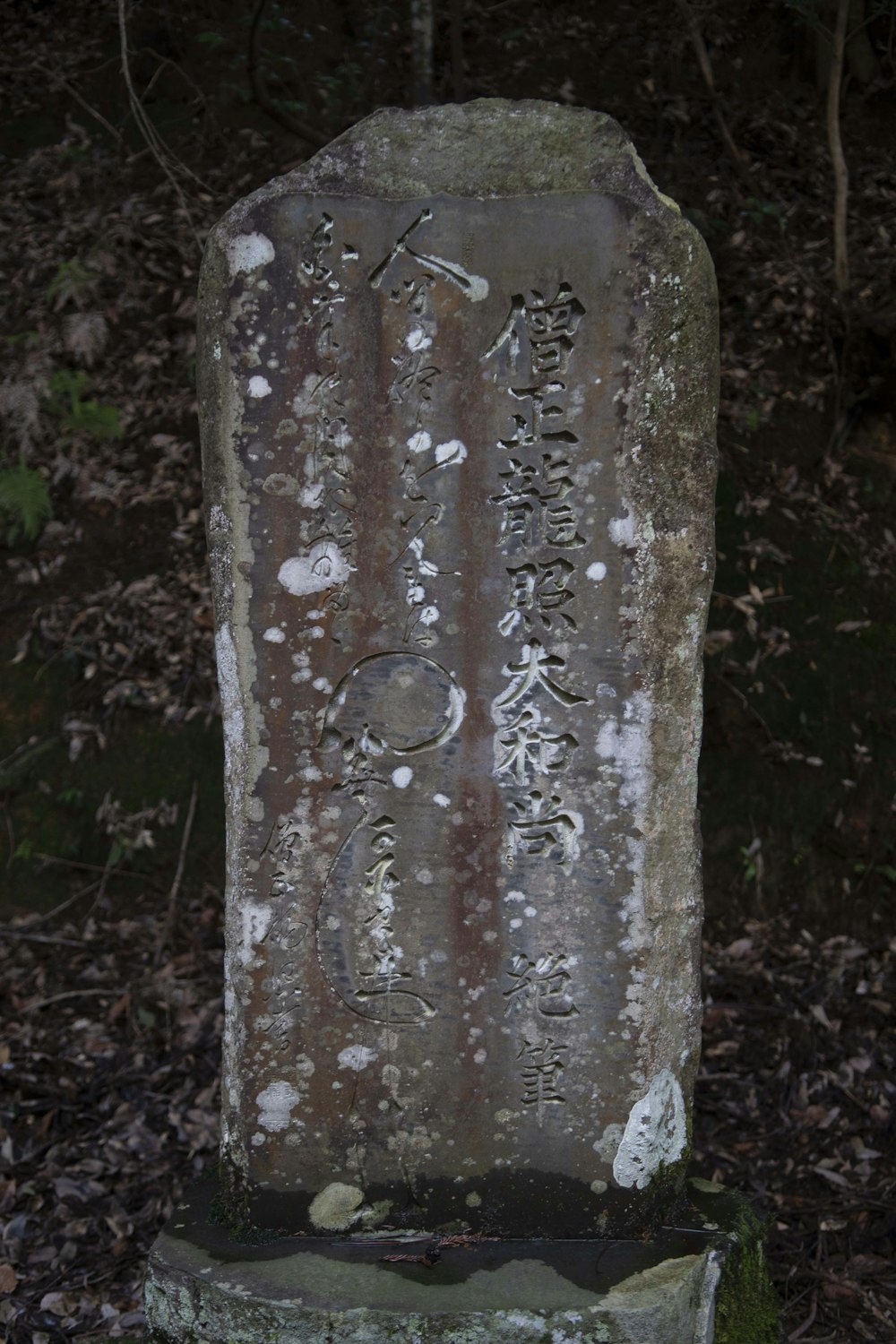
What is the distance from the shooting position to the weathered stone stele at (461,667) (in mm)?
2811

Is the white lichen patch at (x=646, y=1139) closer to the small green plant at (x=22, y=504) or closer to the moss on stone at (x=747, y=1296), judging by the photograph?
the moss on stone at (x=747, y=1296)

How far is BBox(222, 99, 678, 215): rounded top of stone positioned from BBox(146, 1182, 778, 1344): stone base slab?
2.52 metres

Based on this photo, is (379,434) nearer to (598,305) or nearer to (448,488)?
(448,488)

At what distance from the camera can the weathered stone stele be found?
2.81m

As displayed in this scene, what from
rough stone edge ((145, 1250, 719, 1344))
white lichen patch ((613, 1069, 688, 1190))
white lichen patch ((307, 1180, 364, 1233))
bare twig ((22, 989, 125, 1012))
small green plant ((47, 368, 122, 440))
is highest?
small green plant ((47, 368, 122, 440))

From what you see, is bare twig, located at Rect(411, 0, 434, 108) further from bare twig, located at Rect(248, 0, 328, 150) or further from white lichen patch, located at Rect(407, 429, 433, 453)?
white lichen patch, located at Rect(407, 429, 433, 453)

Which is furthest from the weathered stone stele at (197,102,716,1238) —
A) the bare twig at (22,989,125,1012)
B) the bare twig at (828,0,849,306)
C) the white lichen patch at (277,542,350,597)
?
the bare twig at (828,0,849,306)

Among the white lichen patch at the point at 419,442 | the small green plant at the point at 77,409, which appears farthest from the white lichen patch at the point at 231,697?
the small green plant at the point at 77,409

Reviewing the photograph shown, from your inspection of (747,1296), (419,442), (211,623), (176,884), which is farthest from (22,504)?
(747,1296)

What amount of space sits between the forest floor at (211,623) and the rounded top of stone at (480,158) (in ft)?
7.23

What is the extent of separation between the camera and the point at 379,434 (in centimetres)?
286

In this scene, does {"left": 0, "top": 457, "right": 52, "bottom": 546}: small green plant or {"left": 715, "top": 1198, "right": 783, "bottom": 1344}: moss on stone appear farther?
{"left": 0, "top": 457, "right": 52, "bottom": 546}: small green plant

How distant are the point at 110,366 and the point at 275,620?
424 cm

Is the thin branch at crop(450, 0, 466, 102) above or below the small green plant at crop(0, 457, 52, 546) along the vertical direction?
above
